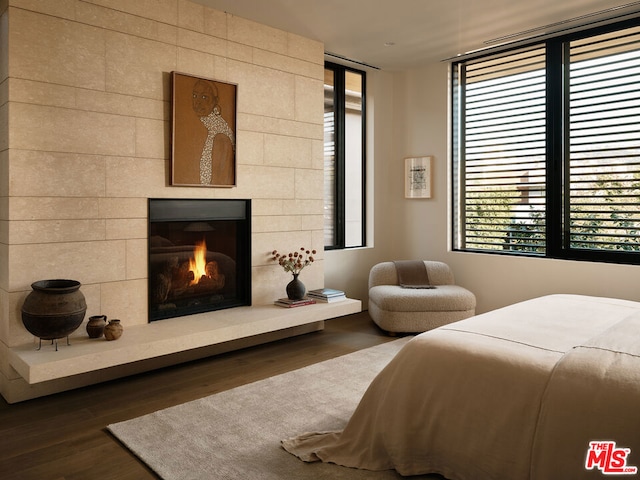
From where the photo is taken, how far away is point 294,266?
432 cm

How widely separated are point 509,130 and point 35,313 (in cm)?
421

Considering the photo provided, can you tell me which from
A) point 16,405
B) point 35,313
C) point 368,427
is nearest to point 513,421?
point 368,427

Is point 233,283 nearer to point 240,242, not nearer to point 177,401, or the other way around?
point 240,242

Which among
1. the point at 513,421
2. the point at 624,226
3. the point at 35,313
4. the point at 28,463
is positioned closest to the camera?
the point at 513,421

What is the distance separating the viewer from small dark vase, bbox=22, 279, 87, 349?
2.84m

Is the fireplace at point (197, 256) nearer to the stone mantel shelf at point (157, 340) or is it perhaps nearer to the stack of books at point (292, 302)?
the stone mantel shelf at point (157, 340)

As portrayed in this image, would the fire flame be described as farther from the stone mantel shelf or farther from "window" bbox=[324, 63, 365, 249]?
"window" bbox=[324, 63, 365, 249]

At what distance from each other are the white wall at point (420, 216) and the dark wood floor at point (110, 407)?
4.07 ft

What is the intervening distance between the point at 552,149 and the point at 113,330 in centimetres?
387

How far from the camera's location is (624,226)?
165 inches

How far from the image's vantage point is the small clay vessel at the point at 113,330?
312 centimetres

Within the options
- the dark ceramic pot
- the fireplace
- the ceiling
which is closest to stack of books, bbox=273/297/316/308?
the fireplace

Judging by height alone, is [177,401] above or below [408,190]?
below

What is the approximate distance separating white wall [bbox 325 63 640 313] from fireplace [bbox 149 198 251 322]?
1.23 m
